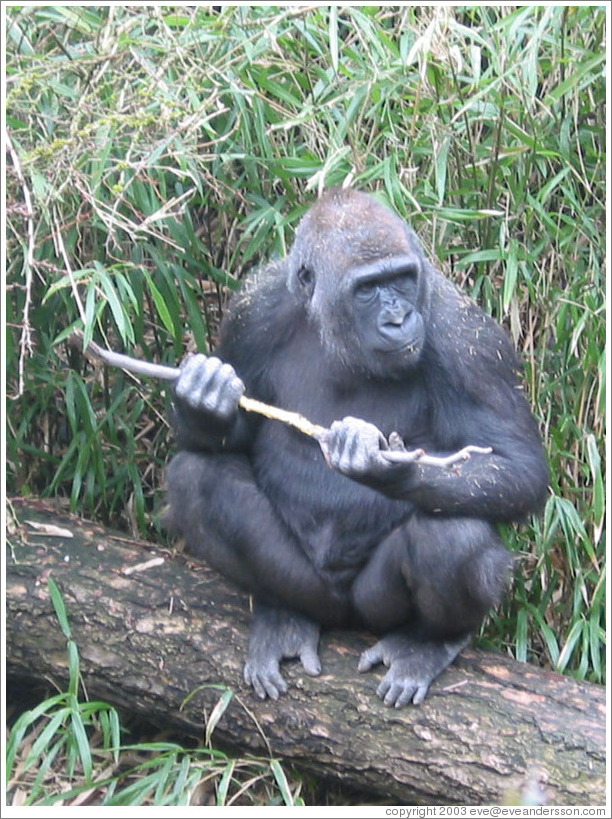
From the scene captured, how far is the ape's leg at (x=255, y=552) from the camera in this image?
13.1 feet

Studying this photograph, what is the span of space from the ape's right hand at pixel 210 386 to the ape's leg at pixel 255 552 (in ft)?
1.48

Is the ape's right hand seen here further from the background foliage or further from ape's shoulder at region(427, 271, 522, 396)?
ape's shoulder at region(427, 271, 522, 396)

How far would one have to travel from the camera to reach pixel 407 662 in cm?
379

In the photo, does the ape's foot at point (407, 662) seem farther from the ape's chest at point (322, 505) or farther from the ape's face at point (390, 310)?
the ape's face at point (390, 310)

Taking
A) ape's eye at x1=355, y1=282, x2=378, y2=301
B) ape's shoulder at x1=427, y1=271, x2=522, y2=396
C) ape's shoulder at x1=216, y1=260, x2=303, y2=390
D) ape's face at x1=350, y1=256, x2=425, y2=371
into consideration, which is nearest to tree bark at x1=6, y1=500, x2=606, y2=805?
ape's shoulder at x1=216, y1=260, x2=303, y2=390

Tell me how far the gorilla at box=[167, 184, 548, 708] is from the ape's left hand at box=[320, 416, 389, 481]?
0.31ft

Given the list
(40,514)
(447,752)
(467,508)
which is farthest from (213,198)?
(447,752)

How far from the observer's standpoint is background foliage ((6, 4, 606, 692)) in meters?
4.26

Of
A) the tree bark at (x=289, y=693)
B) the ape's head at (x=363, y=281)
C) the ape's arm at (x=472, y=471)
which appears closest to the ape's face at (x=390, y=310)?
the ape's head at (x=363, y=281)

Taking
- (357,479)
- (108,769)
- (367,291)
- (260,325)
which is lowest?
(108,769)

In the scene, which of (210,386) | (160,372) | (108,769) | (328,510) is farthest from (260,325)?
(108,769)

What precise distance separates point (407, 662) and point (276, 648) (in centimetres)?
44

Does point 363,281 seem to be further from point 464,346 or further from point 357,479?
point 357,479

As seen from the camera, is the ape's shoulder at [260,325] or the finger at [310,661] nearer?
the finger at [310,661]
